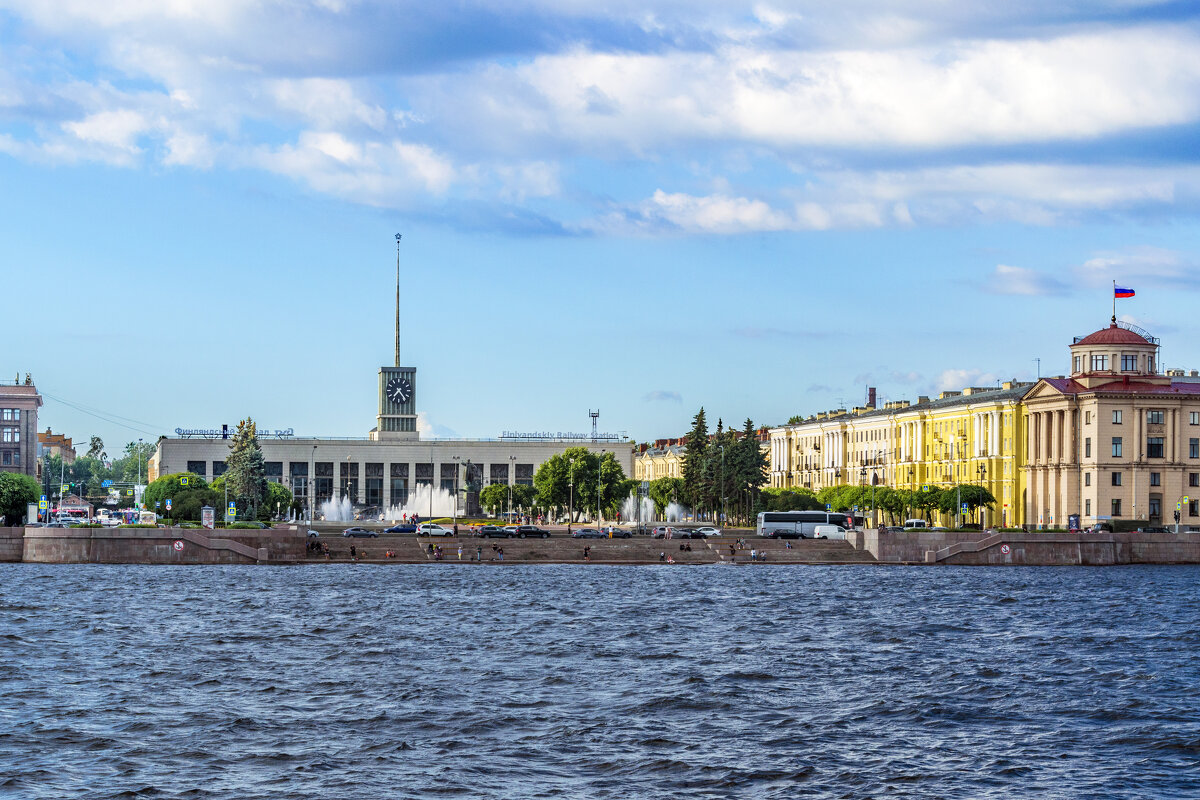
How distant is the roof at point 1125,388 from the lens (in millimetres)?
107750

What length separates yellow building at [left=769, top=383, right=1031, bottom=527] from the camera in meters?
119

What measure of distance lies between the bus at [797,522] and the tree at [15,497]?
158 feet

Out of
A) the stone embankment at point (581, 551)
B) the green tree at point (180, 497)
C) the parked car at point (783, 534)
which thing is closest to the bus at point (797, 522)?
the parked car at point (783, 534)

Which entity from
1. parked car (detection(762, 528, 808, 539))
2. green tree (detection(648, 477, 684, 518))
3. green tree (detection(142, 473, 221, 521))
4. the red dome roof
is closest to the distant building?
green tree (detection(142, 473, 221, 521))

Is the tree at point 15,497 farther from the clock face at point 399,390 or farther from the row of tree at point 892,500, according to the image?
the clock face at point 399,390

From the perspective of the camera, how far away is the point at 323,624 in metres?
45.5

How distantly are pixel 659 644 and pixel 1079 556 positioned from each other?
5161 centimetres

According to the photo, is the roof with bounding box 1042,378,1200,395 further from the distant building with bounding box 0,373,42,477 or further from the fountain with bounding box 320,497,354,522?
the distant building with bounding box 0,373,42,477

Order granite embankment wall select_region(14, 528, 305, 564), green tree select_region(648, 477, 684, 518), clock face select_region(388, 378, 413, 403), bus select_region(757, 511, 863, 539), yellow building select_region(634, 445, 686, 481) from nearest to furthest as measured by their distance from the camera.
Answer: granite embankment wall select_region(14, 528, 305, 564) → bus select_region(757, 511, 863, 539) → green tree select_region(648, 477, 684, 518) → clock face select_region(388, 378, 413, 403) → yellow building select_region(634, 445, 686, 481)

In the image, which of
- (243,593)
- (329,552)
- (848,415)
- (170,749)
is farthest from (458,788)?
(848,415)

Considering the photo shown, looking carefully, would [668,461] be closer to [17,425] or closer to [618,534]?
[17,425]

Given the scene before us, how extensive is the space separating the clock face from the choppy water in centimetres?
11100

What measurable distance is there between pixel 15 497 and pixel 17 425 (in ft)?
179

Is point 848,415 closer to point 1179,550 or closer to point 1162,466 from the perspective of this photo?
point 1162,466
